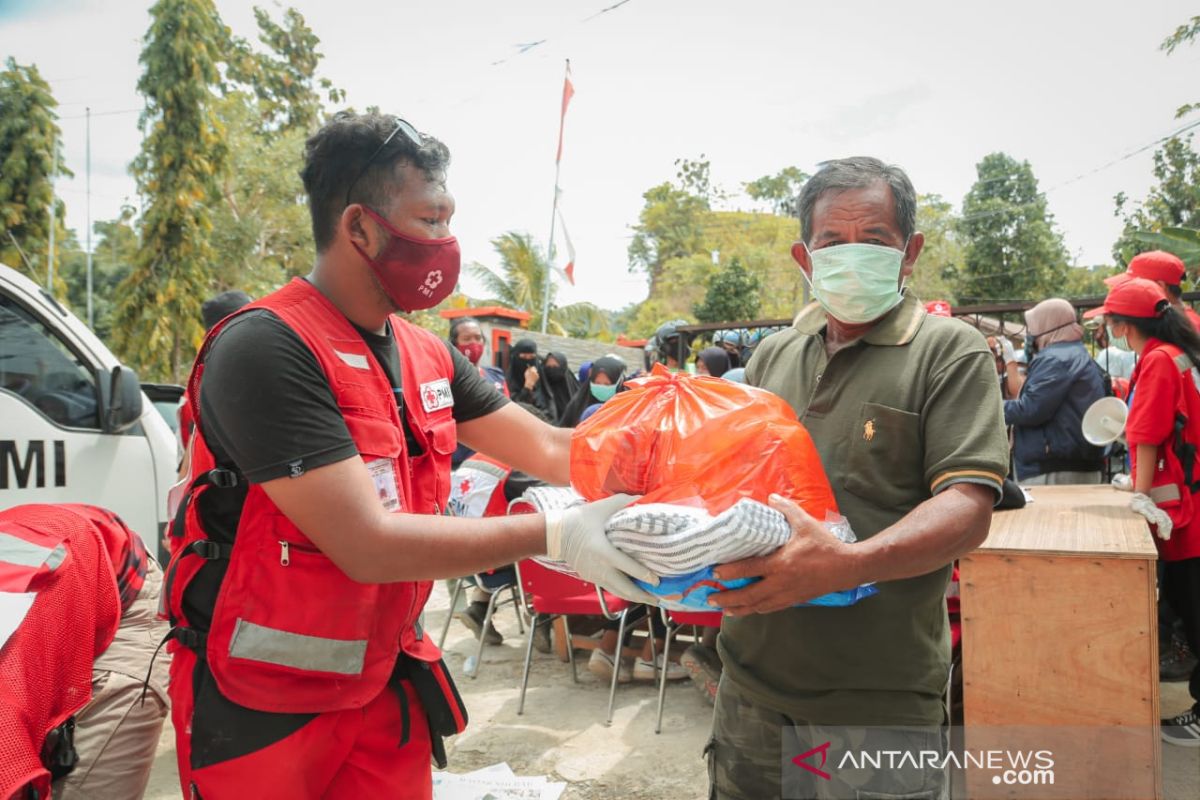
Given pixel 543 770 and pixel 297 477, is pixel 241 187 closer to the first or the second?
pixel 543 770

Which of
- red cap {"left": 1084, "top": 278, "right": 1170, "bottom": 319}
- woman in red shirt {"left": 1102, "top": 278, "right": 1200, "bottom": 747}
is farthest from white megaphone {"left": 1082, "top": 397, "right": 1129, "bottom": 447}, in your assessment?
red cap {"left": 1084, "top": 278, "right": 1170, "bottom": 319}

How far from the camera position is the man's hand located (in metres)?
1.40

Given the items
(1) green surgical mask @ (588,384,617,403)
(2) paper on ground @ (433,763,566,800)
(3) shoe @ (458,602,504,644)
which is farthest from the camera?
(1) green surgical mask @ (588,384,617,403)

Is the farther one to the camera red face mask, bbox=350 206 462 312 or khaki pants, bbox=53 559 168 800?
khaki pants, bbox=53 559 168 800

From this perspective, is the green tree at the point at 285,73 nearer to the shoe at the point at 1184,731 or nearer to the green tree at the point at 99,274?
the green tree at the point at 99,274

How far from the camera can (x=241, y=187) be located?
64.2 feet

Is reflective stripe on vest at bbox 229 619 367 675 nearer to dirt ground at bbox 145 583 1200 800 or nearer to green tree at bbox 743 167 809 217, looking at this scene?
dirt ground at bbox 145 583 1200 800

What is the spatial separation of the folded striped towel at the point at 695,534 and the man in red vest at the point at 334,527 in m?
0.06

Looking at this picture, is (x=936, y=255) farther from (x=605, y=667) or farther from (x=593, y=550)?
(x=593, y=550)

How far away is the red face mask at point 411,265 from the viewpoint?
161 centimetres

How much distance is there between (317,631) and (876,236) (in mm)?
1432

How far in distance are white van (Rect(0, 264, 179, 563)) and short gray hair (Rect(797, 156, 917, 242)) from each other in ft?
11.5

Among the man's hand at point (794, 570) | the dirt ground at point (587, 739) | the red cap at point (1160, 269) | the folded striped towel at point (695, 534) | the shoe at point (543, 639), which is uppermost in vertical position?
the red cap at point (1160, 269)

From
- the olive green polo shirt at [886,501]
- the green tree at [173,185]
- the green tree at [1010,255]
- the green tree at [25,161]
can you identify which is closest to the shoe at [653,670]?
the olive green polo shirt at [886,501]
